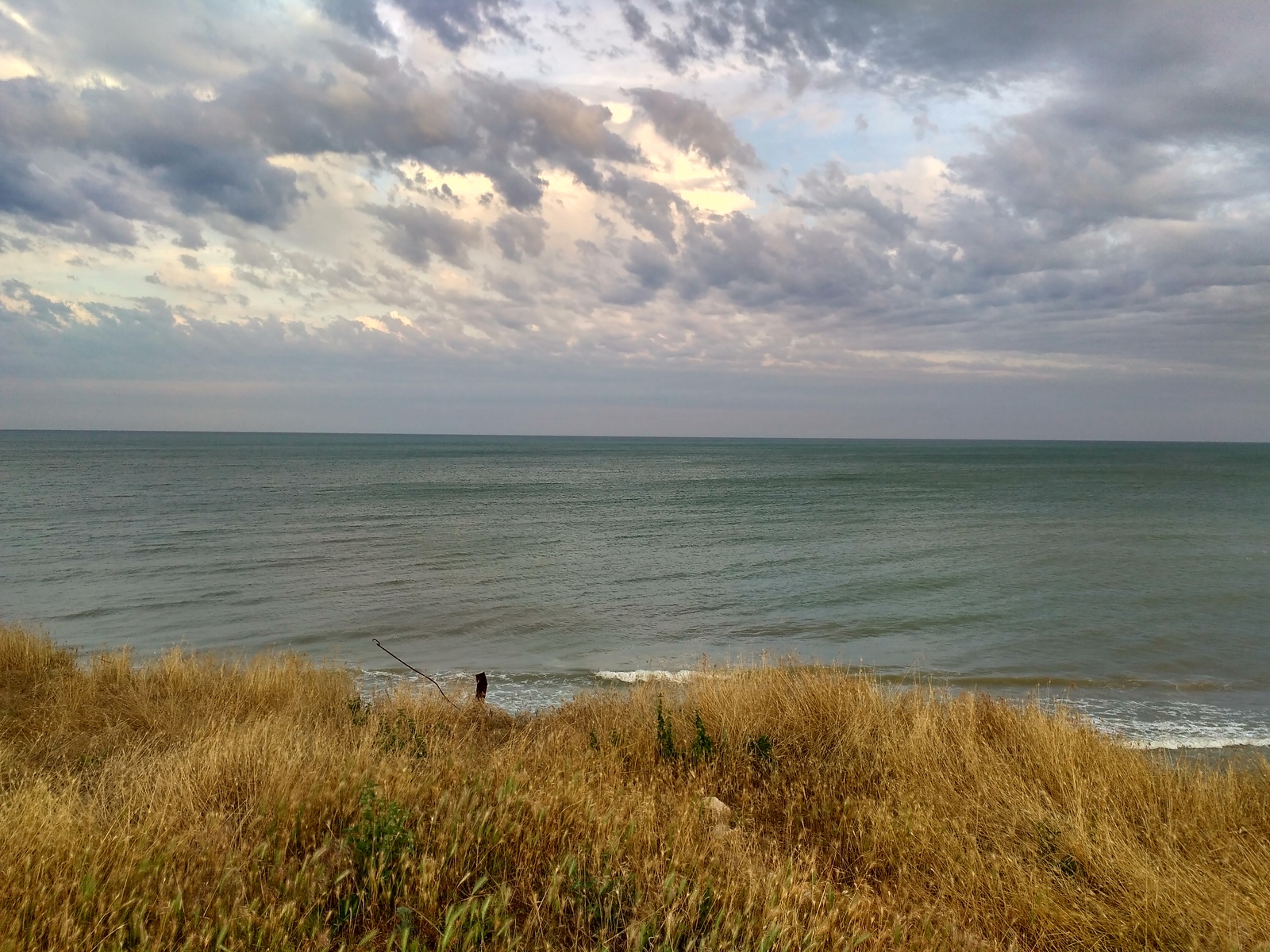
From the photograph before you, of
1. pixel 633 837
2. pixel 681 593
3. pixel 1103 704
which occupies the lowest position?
pixel 681 593

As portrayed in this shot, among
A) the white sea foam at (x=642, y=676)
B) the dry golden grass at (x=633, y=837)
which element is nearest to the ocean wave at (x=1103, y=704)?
the white sea foam at (x=642, y=676)

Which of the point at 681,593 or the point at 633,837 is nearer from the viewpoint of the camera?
the point at 633,837

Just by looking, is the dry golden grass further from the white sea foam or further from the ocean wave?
the white sea foam

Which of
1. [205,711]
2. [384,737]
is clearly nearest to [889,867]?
[384,737]

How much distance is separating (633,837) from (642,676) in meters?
9.36

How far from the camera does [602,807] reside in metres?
4.83

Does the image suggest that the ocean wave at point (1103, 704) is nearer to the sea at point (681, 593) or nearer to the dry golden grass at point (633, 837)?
the sea at point (681, 593)

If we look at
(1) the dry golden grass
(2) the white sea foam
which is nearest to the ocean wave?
(2) the white sea foam

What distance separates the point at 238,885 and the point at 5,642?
10.9 meters

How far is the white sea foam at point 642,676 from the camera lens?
13031 millimetres

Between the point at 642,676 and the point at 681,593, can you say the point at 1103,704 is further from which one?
the point at 681,593

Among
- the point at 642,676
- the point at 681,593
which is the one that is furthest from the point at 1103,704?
the point at 681,593

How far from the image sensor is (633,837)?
4.32 m

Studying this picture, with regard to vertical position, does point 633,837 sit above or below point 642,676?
above
